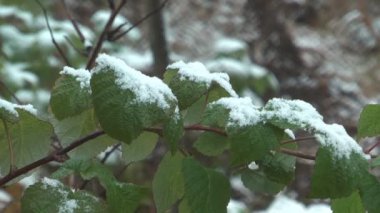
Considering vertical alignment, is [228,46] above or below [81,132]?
above

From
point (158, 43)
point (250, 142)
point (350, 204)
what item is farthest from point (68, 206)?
point (158, 43)

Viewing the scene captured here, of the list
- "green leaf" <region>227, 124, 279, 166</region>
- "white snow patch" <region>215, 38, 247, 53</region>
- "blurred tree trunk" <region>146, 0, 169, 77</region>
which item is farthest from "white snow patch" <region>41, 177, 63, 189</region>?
"white snow patch" <region>215, 38, 247, 53</region>

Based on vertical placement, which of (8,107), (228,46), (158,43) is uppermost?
(228,46)

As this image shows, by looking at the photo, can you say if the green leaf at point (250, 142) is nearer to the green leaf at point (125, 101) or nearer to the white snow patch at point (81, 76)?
the green leaf at point (125, 101)

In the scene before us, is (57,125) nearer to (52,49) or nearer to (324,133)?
(324,133)

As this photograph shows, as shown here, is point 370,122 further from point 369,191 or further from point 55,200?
point 55,200

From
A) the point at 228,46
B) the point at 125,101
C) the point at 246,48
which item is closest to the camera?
the point at 125,101

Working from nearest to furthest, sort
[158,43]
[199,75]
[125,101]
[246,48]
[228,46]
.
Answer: [125,101] → [199,75] → [158,43] → [228,46] → [246,48]
